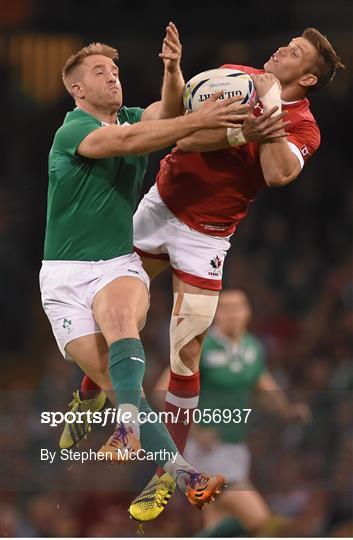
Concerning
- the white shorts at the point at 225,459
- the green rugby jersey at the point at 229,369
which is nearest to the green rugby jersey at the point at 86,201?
the white shorts at the point at 225,459

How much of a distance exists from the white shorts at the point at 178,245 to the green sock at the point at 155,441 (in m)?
0.67

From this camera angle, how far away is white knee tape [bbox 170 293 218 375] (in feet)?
18.8

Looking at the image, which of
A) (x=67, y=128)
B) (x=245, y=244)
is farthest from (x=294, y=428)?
(x=67, y=128)

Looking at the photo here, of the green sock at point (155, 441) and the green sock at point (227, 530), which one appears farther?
the green sock at point (227, 530)

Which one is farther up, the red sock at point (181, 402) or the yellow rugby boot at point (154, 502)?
the red sock at point (181, 402)

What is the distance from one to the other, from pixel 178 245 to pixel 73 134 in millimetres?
742

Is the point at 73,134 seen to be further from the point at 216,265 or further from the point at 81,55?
the point at 216,265

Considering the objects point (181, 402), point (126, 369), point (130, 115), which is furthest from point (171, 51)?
point (181, 402)

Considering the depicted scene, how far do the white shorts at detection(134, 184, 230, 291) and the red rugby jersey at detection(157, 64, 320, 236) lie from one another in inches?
1.7

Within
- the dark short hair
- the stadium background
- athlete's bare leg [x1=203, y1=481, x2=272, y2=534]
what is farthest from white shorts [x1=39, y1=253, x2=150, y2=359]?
the stadium background

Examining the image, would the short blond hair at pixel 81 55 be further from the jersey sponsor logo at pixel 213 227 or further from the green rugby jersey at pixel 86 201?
the jersey sponsor logo at pixel 213 227

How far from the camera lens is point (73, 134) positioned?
5.47 meters

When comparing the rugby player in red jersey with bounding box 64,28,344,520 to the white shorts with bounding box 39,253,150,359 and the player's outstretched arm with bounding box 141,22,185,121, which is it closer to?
the player's outstretched arm with bounding box 141,22,185,121

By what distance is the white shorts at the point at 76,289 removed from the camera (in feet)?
18.1
